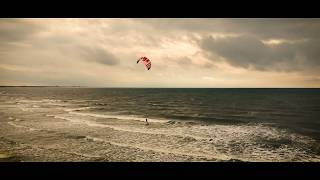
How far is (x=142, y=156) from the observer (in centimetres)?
1052

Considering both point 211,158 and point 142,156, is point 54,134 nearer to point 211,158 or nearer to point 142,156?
point 142,156
